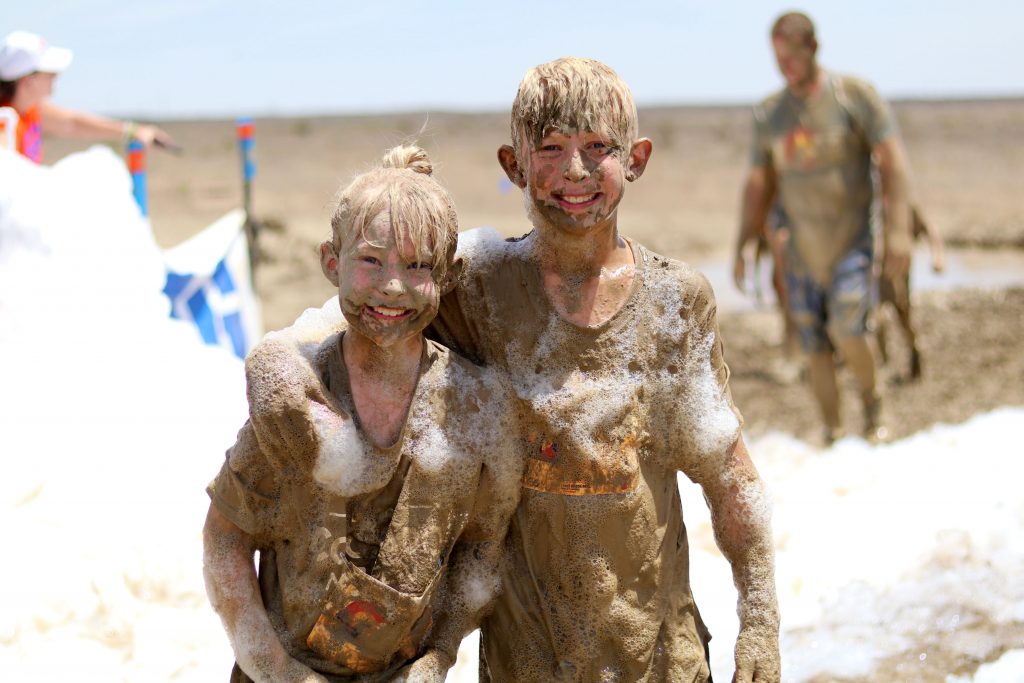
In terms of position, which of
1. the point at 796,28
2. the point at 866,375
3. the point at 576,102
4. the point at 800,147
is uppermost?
the point at 796,28

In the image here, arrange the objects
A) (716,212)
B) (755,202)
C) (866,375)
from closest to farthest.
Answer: (866,375)
(755,202)
(716,212)

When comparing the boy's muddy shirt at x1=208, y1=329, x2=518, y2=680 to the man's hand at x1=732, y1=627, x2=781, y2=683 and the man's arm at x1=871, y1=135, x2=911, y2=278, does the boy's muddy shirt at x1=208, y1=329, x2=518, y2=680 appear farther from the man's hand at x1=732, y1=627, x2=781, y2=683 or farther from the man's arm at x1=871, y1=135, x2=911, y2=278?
the man's arm at x1=871, y1=135, x2=911, y2=278

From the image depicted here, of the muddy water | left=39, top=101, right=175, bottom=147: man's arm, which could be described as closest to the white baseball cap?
left=39, top=101, right=175, bottom=147: man's arm

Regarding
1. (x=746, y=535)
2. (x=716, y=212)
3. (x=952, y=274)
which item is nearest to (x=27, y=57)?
(x=746, y=535)

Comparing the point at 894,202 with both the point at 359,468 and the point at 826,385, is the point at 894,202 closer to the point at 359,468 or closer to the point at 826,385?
the point at 826,385

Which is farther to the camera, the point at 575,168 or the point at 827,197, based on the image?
the point at 827,197

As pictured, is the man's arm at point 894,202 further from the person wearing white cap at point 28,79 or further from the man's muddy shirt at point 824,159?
the person wearing white cap at point 28,79

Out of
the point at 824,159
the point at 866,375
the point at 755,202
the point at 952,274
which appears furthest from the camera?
the point at 952,274

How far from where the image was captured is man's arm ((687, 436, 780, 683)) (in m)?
2.49

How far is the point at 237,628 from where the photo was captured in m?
2.28

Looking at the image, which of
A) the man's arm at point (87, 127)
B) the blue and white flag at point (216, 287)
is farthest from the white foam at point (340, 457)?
the man's arm at point (87, 127)

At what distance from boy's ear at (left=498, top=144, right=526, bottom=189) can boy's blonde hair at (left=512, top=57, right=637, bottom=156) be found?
0.09m

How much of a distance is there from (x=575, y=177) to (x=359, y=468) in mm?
652

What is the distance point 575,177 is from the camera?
2299mm
